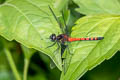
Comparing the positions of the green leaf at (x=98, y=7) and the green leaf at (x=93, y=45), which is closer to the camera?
the green leaf at (x=93, y=45)

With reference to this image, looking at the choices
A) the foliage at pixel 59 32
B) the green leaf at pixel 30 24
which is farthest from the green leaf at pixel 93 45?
the green leaf at pixel 30 24

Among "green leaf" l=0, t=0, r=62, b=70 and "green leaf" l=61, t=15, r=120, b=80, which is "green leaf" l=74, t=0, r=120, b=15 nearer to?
"green leaf" l=61, t=15, r=120, b=80

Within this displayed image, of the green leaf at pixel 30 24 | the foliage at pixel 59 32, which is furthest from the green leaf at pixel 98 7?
the green leaf at pixel 30 24

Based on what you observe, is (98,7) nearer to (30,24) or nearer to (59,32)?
(59,32)

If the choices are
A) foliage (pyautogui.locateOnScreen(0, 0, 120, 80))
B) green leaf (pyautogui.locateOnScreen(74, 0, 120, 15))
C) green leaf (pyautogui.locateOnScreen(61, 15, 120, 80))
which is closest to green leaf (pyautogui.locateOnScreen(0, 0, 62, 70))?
foliage (pyautogui.locateOnScreen(0, 0, 120, 80))

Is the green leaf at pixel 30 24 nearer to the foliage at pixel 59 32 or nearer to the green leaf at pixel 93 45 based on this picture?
the foliage at pixel 59 32

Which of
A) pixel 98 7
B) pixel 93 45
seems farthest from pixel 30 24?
pixel 98 7
